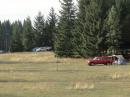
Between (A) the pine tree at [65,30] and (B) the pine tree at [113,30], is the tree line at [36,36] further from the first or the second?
(B) the pine tree at [113,30]

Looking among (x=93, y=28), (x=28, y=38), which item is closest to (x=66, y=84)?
(x=93, y=28)

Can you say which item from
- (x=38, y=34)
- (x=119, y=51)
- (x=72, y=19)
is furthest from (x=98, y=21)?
(x=38, y=34)

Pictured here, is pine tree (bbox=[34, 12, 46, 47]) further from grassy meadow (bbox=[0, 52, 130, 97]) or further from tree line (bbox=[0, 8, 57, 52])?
grassy meadow (bbox=[0, 52, 130, 97])

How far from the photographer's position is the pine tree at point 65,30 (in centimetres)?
10383

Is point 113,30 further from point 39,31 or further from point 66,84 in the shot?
point 66,84

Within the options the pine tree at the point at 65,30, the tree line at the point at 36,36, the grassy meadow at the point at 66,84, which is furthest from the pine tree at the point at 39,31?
the grassy meadow at the point at 66,84

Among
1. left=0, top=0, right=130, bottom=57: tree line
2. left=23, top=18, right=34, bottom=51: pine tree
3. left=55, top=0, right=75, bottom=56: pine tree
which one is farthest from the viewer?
left=23, top=18, right=34, bottom=51: pine tree

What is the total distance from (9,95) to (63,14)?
8548cm

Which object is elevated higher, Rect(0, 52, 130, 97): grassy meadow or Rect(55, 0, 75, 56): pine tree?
Rect(55, 0, 75, 56): pine tree

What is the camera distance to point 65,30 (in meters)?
107

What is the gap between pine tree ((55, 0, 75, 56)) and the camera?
341 feet

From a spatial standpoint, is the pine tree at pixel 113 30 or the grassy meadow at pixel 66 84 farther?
the pine tree at pixel 113 30

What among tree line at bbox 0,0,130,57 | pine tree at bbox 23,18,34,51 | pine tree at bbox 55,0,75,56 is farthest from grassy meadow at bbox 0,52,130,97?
pine tree at bbox 23,18,34,51

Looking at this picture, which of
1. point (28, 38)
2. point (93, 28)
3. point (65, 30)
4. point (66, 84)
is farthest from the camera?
point (28, 38)
